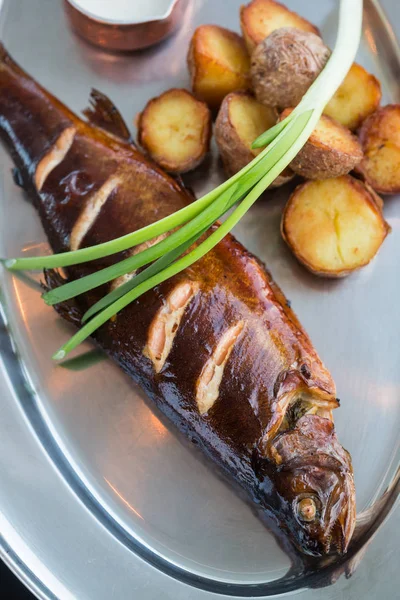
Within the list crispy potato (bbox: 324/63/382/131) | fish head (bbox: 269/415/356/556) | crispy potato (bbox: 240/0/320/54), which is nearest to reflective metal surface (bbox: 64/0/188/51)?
crispy potato (bbox: 240/0/320/54)

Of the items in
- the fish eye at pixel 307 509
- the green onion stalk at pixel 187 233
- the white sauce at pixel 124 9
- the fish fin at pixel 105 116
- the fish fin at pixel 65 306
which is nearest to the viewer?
the fish eye at pixel 307 509

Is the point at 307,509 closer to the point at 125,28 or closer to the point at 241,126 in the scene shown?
the point at 241,126

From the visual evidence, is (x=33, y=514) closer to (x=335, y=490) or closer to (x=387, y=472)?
(x=335, y=490)

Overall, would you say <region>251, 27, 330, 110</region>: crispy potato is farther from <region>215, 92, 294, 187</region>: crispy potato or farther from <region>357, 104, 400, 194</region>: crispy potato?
<region>357, 104, 400, 194</region>: crispy potato

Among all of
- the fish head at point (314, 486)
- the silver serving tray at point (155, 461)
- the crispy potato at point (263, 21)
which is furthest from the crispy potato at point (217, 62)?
the fish head at point (314, 486)

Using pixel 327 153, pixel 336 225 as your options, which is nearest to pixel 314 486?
pixel 336 225

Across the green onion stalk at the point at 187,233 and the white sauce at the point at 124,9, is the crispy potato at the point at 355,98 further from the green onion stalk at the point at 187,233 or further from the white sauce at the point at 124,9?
the white sauce at the point at 124,9

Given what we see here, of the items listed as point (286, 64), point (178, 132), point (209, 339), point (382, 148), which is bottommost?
point (209, 339)
